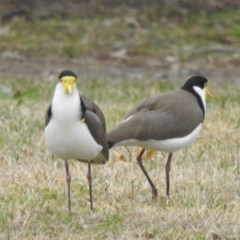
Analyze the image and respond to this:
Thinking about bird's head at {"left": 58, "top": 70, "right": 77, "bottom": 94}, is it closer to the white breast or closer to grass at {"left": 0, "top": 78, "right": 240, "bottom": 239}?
the white breast

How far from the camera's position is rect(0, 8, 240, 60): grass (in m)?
15.0

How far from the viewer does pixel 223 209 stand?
6129mm

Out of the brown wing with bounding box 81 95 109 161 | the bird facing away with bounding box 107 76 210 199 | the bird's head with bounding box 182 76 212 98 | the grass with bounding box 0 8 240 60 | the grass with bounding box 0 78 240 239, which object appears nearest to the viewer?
the grass with bounding box 0 78 240 239

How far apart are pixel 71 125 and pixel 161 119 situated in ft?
3.43

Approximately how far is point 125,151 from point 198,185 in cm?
147

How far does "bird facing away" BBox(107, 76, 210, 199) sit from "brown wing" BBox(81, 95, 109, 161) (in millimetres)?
303

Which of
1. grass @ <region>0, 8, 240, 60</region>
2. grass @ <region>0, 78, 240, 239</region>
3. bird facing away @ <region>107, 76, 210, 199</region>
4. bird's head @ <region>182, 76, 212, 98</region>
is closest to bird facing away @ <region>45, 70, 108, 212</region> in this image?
grass @ <region>0, 78, 240, 239</region>

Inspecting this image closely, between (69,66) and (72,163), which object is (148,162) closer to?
(72,163)

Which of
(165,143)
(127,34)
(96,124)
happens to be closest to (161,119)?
(165,143)

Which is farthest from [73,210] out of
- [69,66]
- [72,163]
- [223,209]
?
[69,66]

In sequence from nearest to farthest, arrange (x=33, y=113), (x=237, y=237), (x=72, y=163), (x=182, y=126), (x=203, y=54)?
(x=237, y=237) < (x=182, y=126) < (x=72, y=163) < (x=33, y=113) < (x=203, y=54)

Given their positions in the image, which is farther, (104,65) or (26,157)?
(104,65)

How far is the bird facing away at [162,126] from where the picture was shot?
6543 mm

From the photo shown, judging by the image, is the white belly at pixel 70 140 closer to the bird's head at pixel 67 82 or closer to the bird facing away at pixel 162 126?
the bird's head at pixel 67 82
